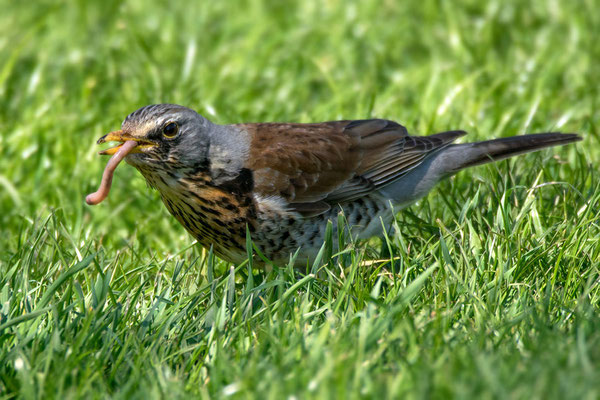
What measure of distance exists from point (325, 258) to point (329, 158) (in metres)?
0.69

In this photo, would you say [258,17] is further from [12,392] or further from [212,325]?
[12,392]

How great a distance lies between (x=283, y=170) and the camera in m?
4.50

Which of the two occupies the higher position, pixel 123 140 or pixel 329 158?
pixel 123 140

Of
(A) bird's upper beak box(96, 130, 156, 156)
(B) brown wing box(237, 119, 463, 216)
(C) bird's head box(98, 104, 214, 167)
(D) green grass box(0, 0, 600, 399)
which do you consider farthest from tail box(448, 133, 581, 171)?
(A) bird's upper beak box(96, 130, 156, 156)

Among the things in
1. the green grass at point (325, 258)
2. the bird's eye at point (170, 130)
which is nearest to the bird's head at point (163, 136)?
the bird's eye at point (170, 130)

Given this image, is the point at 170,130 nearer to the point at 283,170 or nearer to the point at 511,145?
the point at 283,170

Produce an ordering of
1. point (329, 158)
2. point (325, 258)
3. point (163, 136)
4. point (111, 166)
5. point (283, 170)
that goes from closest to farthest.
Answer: point (111, 166), point (163, 136), point (325, 258), point (283, 170), point (329, 158)

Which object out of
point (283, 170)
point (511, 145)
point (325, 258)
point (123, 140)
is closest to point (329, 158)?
point (283, 170)

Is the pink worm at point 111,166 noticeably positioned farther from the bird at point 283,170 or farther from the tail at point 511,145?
the tail at point 511,145

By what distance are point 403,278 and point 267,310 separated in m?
0.73

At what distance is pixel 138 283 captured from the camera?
13.4ft

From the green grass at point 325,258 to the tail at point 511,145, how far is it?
4.6 inches

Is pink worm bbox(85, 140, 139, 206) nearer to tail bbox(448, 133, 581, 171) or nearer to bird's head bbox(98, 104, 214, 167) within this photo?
bird's head bbox(98, 104, 214, 167)

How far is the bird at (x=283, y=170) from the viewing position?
165 inches
